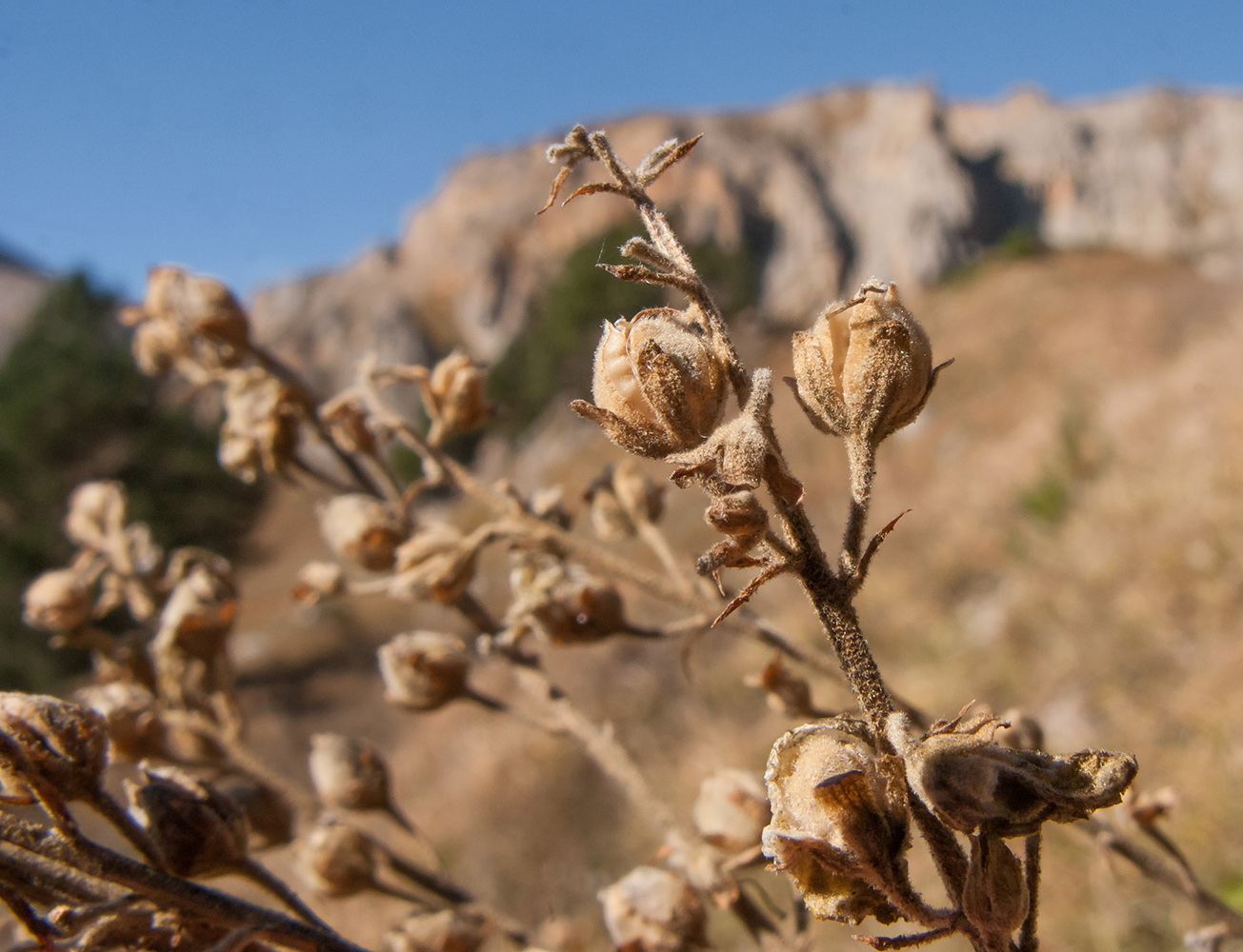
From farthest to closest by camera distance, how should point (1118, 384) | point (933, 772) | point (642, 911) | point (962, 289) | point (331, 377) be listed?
point (331, 377) < point (962, 289) < point (1118, 384) < point (642, 911) < point (933, 772)

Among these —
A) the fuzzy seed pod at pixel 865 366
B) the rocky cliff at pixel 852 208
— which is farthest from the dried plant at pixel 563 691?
the rocky cliff at pixel 852 208

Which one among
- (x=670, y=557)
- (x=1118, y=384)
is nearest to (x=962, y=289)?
(x=1118, y=384)

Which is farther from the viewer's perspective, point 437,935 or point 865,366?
point 437,935

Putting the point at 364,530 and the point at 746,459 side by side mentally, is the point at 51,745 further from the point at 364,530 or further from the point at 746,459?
the point at 746,459

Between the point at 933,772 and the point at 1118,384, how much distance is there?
1132 cm

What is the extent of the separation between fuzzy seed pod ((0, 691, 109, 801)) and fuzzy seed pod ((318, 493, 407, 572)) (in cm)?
28

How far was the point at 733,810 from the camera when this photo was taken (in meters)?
0.76

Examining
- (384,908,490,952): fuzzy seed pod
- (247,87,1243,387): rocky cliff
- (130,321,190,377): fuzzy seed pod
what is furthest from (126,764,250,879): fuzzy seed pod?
(247,87,1243,387): rocky cliff

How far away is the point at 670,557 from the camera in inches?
31.9

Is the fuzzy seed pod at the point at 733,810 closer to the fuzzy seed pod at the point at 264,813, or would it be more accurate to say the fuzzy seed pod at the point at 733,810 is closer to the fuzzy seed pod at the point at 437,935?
the fuzzy seed pod at the point at 437,935

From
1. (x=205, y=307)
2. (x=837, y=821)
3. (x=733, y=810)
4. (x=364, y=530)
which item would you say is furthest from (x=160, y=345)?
(x=837, y=821)

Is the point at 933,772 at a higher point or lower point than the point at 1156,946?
lower

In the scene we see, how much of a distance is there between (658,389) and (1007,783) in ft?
0.80

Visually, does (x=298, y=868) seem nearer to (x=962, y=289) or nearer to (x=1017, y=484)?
(x=1017, y=484)
